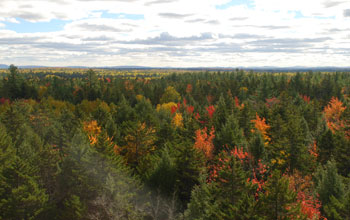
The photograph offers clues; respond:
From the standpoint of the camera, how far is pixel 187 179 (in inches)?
1324

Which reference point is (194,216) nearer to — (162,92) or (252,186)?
(252,186)

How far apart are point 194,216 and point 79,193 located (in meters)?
11.6

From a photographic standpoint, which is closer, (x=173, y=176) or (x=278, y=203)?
(x=278, y=203)

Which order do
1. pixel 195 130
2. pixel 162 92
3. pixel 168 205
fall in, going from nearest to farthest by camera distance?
pixel 168 205
pixel 195 130
pixel 162 92

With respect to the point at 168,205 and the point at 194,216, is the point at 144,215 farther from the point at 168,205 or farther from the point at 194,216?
the point at 194,216

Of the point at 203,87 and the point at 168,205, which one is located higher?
the point at 203,87

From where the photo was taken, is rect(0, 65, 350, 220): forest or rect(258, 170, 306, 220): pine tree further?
rect(0, 65, 350, 220): forest

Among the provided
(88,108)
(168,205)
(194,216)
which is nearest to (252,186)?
(194,216)

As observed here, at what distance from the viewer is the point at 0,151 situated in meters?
31.7

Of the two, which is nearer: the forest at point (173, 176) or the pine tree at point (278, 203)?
the pine tree at point (278, 203)

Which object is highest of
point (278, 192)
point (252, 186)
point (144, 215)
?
point (278, 192)

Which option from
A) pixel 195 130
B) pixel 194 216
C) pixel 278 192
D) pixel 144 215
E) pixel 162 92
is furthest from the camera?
pixel 162 92

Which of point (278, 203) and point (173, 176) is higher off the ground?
point (278, 203)

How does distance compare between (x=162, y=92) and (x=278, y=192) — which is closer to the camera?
(x=278, y=192)
